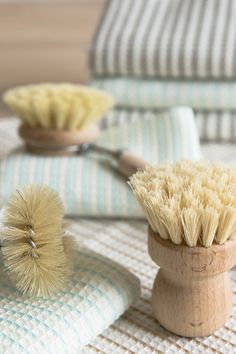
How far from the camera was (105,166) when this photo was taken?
69 cm

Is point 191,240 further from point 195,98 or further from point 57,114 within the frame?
point 195,98

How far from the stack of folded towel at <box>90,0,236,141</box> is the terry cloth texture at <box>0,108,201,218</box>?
9 cm

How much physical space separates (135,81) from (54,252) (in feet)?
1.32

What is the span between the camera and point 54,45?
4.54 ft

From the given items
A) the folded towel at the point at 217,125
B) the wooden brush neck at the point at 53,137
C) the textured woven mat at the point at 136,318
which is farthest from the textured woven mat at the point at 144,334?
the folded towel at the point at 217,125

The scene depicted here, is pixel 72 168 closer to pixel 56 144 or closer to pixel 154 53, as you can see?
pixel 56 144

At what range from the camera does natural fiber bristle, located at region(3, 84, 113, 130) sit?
0.67 m

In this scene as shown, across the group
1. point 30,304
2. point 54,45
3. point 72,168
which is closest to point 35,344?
point 30,304

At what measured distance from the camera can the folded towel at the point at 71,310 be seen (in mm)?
457

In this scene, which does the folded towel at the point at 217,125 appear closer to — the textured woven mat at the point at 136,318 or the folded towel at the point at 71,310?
the textured woven mat at the point at 136,318

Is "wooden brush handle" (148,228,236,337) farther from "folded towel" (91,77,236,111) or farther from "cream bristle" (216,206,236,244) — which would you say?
"folded towel" (91,77,236,111)

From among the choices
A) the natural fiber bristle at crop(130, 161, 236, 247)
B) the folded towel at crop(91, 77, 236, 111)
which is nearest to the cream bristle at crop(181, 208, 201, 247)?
the natural fiber bristle at crop(130, 161, 236, 247)

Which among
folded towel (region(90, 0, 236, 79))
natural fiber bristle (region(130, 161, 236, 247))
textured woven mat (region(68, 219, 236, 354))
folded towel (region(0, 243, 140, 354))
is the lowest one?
textured woven mat (region(68, 219, 236, 354))

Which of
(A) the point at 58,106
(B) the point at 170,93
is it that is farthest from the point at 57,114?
(B) the point at 170,93
